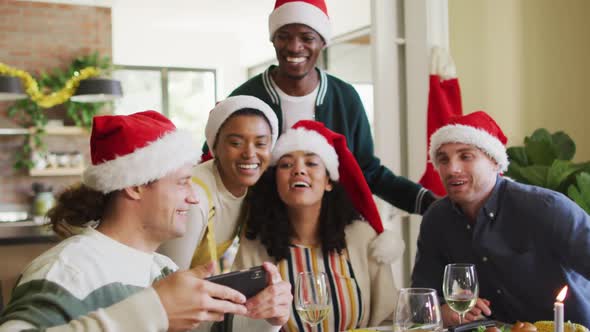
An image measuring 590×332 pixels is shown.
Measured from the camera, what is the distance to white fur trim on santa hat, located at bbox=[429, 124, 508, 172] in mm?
2338

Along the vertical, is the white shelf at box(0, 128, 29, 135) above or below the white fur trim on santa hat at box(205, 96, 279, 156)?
above

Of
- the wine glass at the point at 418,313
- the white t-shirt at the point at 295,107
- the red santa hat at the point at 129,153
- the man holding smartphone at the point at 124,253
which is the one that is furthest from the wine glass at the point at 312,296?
the white t-shirt at the point at 295,107

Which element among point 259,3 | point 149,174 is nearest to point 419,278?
point 149,174

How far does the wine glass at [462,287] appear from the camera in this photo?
168 cm

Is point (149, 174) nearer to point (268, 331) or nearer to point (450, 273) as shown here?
point (268, 331)

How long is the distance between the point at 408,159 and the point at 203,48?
6670 millimetres

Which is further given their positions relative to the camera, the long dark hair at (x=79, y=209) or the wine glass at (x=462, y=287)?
the wine glass at (x=462, y=287)

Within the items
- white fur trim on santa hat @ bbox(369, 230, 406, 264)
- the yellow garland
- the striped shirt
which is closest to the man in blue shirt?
white fur trim on santa hat @ bbox(369, 230, 406, 264)

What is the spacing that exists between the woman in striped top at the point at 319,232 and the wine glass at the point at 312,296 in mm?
618

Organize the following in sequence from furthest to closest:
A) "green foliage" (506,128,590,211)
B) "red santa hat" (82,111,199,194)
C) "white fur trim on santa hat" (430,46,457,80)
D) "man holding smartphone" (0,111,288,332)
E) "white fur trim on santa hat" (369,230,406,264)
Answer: "white fur trim on santa hat" (430,46,457,80)
"green foliage" (506,128,590,211)
"white fur trim on santa hat" (369,230,406,264)
"red santa hat" (82,111,199,194)
"man holding smartphone" (0,111,288,332)

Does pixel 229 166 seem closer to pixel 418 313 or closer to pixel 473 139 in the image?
pixel 473 139

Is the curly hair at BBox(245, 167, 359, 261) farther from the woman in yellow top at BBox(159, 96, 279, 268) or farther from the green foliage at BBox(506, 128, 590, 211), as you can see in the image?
the green foliage at BBox(506, 128, 590, 211)

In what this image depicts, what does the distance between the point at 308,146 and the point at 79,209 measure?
1076mm

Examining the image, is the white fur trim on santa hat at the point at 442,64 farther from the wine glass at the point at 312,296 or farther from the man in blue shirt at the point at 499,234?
the wine glass at the point at 312,296
